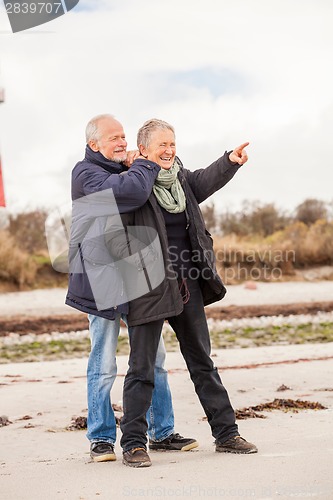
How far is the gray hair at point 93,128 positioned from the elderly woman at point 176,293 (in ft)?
0.77

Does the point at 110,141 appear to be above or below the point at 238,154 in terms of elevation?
above

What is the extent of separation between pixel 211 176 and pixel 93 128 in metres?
0.71

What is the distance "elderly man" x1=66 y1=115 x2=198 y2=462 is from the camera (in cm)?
486

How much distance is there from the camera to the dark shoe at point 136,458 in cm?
470

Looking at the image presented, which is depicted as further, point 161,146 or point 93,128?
point 93,128

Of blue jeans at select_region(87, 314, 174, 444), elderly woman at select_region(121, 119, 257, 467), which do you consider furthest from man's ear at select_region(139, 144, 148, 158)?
blue jeans at select_region(87, 314, 174, 444)

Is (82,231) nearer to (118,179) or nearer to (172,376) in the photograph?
(118,179)

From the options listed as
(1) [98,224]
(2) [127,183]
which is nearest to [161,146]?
(2) [127,183]

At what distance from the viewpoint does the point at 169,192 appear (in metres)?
4.94

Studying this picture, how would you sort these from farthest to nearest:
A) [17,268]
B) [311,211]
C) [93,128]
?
[311,211] < [17,268] < [93,128]

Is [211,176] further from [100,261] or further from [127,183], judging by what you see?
[100,261]

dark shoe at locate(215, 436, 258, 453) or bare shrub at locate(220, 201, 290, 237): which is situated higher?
bare shrub at locate(220, 201, 290, 237)

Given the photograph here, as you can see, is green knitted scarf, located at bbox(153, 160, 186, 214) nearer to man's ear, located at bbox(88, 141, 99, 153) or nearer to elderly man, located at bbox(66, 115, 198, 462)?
elderly man, located at bbox(66, 115, 198, 462)

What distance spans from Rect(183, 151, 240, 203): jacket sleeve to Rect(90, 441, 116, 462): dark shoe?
1462mm
